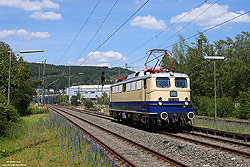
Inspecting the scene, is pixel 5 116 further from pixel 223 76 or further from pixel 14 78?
pixel 223 76

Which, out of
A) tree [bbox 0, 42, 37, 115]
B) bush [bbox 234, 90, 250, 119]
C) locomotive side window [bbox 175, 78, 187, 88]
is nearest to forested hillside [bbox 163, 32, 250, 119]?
bush [bbox 234, 90, 250, 119]

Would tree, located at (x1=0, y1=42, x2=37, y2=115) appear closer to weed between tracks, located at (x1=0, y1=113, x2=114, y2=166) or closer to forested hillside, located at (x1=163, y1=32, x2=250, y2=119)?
weed between tracks, located at (x1=0, y1=113, x2=114, y2=166)

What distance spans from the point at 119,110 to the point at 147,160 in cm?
1387

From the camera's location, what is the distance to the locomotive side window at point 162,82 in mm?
Answer: 16656

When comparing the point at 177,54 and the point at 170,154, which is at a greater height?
the point at 177,54

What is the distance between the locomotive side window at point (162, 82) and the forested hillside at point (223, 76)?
13.7 meters

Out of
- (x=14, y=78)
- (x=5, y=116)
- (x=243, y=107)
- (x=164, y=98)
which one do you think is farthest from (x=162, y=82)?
(x=14, y=78)

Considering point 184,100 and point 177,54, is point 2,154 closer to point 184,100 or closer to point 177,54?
point 184,100

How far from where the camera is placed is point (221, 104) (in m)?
30.1

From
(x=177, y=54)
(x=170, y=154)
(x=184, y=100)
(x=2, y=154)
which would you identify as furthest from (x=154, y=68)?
(x=177, y=54)

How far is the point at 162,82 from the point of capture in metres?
16.8

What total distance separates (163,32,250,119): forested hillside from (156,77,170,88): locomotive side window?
45.0ft

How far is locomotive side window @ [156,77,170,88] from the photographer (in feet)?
54.6

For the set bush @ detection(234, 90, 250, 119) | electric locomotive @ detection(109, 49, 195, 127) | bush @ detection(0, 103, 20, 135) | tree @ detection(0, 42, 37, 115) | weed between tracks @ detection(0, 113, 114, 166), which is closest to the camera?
weed between tracks @ detection(0, 113, 114, 166)
